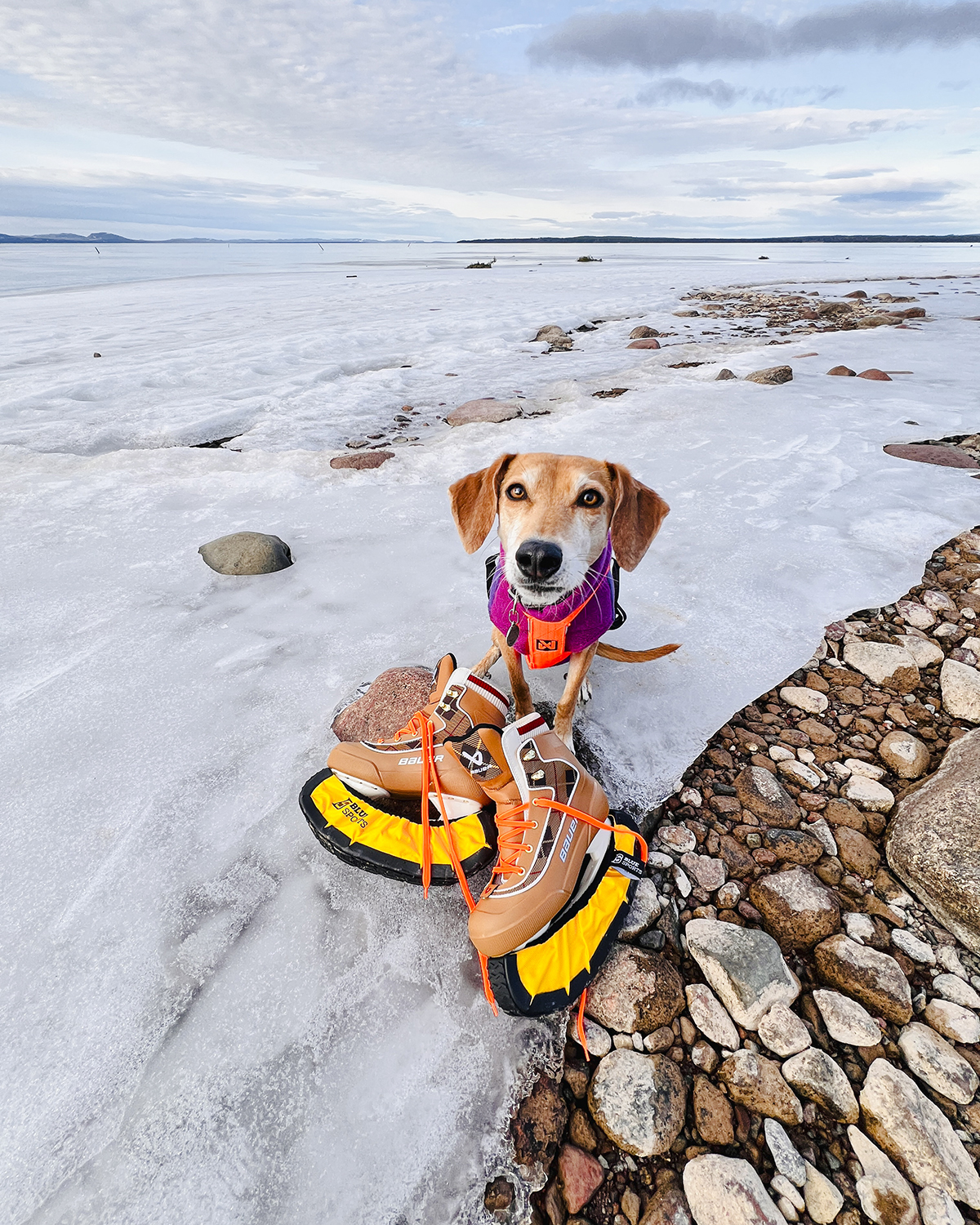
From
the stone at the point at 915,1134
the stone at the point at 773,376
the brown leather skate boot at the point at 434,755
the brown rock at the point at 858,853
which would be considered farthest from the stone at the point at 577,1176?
the stone at the point at 773,376

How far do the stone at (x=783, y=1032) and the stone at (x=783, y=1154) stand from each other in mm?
179

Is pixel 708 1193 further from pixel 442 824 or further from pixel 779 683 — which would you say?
pixel 779 683

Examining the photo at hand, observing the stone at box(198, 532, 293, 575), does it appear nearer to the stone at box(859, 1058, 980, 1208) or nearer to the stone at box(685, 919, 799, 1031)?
the stone at box(685, 919, 799, 1031)

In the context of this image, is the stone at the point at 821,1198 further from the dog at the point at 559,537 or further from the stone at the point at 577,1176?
the dog at the point at 559,537

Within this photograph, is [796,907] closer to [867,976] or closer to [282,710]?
[867,976]

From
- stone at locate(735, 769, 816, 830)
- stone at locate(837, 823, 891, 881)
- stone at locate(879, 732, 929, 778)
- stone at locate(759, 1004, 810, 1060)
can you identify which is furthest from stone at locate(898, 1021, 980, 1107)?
stone at locate(879, 732, 929, 778)

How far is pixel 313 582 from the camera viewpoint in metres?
4.10

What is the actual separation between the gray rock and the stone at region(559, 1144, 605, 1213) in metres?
6.87

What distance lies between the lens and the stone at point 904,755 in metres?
2.57

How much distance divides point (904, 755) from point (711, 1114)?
71.3 inches

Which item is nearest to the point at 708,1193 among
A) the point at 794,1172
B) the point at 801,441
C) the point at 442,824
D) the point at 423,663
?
the point at 794,1172

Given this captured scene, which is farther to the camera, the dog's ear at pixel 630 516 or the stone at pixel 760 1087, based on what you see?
the dog's ear at pixel 630 516

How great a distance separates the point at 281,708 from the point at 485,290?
24.2 meters

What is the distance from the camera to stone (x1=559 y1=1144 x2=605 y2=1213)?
1462 millimetres
